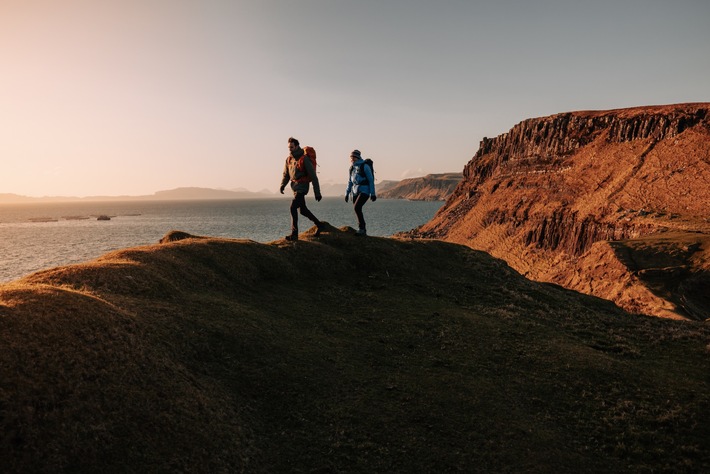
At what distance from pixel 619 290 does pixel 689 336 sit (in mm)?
24422

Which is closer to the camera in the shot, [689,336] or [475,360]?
[475,360]

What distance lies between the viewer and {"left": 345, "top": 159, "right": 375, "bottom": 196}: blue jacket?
2083cm

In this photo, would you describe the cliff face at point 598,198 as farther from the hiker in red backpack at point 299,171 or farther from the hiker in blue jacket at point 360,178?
the hiker in red backpack at point 299,171

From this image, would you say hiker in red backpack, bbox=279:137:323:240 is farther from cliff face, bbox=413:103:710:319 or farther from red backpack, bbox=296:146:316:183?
cliff face, bbox=413:103:710:319

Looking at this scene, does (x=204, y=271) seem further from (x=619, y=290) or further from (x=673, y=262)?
(x=673, y=262)

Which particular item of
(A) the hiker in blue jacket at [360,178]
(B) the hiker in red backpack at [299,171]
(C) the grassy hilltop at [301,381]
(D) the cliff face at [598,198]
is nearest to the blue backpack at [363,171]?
(A) the hiker in blue jacket at [360,178]

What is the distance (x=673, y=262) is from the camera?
127 feet

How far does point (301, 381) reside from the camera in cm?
1057

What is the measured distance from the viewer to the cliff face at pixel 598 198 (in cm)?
4184

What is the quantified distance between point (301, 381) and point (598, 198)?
2669 inches

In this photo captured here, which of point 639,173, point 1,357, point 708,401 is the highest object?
point 639,173

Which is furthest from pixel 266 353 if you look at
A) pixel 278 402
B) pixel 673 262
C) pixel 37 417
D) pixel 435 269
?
pixel 673 262

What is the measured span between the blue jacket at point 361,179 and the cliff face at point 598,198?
2891 centimetres

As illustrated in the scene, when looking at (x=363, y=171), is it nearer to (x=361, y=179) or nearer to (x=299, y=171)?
(x=361, y=179)
